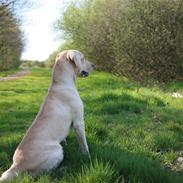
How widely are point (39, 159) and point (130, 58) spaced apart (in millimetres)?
15438

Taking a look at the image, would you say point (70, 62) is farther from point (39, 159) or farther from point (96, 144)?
point (39, 159)

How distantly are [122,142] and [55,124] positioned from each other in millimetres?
1331

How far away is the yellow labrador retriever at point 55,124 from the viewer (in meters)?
5.49

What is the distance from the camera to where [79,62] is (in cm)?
667

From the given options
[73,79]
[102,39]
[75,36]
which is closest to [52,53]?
[75,36]

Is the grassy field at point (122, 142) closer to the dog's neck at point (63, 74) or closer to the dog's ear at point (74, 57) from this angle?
the dog's neck at point (63, 74)

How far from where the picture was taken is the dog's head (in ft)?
21.6

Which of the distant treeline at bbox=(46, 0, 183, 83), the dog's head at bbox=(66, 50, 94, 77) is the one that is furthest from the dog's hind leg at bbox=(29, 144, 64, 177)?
the distant treeline at bbox=(46, 0, 183, 83)

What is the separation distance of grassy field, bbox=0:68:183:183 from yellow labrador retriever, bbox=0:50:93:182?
232 mm

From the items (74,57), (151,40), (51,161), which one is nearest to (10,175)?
(51,161)

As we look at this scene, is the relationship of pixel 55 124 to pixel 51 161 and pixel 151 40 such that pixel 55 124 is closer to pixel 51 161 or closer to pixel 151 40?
pixel 51 161

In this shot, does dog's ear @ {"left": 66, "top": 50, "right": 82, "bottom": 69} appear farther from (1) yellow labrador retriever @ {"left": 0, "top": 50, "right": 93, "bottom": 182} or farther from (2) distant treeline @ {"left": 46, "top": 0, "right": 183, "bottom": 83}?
(2) distant treeline @ {"left": 46, "top": 0, "right": 183, "bottom": 83}

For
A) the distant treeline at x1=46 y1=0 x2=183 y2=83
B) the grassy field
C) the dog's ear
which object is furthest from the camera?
the distant treeline at x1=46 y1=0 x2=183 y2=83

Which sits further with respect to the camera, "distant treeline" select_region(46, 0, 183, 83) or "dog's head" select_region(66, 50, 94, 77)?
"distant treeline" select_region(46, 0, 183, 83)
